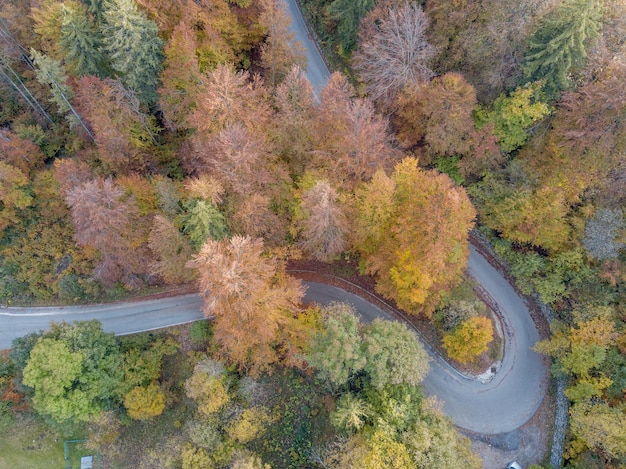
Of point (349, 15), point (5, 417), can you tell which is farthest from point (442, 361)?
point (5, 417)

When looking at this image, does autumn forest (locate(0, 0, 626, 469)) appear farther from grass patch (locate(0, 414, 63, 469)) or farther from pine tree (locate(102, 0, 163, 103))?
grass patch (locate(0, 414, 63, 469))

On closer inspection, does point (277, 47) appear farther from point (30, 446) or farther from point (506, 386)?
point (30, 446)

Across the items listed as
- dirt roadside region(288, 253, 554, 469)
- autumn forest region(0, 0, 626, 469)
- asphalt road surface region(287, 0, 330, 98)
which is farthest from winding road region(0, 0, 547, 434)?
autumn forest region(0, 0, 626, 469)

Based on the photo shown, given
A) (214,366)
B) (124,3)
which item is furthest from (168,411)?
(124,3)

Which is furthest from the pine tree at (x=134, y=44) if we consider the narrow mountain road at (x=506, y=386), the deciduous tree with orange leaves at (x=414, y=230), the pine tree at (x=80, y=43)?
the narrow mountain road at (x=506, y=386)

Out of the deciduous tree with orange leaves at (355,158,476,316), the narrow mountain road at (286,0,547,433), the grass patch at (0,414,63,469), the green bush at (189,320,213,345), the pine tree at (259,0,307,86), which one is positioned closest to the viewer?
the deciduous tree with orange leaves at (355,158,476,316)

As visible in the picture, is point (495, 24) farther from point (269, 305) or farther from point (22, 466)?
point (22, 466)
